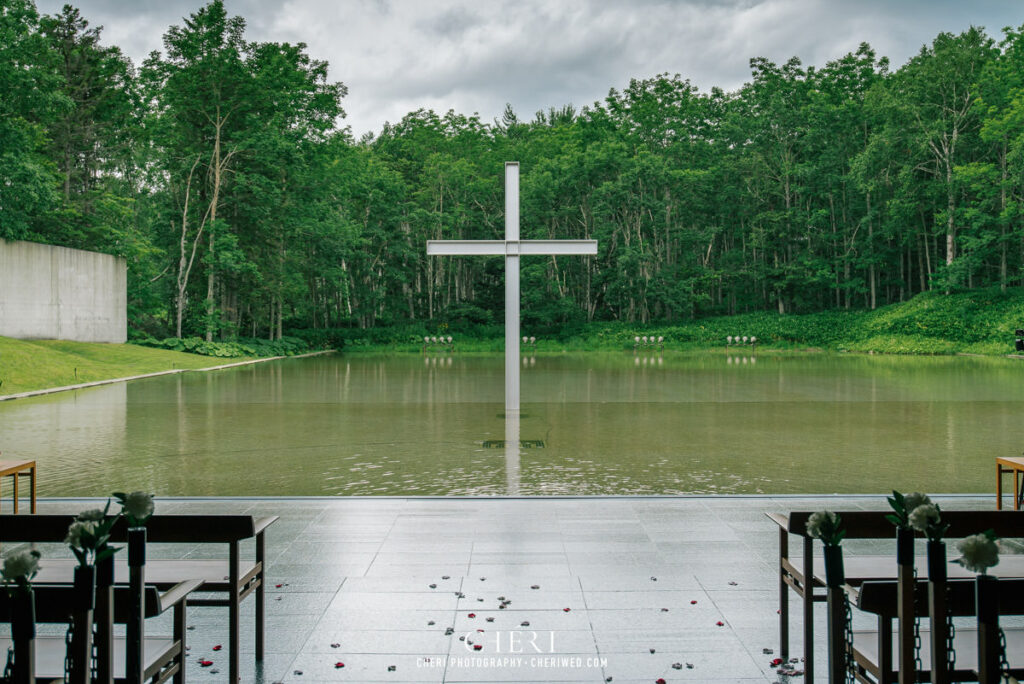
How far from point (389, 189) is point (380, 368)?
22.2 metres

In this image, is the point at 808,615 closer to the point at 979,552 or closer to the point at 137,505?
the point at 979,552

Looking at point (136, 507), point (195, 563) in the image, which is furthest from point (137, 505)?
point (195, 563)

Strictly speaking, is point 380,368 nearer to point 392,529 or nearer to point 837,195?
point 392,529

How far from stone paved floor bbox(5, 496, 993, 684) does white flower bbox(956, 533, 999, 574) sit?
1.28m

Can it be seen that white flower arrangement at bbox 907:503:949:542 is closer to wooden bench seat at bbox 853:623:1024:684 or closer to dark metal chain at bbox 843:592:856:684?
wooden bench seat at bbox 853:623:1024:684

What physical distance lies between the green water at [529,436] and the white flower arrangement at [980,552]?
5.04m

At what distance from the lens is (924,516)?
2.18 meters

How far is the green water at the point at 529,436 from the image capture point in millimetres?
7645

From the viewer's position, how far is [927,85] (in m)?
40.3

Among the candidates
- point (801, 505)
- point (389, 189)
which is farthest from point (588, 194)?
point (801, 505)

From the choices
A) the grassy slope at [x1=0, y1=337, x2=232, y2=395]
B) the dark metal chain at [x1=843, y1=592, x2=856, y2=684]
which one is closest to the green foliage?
the grassy slope at [x1=0, y1=337, x2=232, y2=395]

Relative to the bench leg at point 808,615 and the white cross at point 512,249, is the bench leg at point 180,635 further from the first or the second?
the white cross at point 512,249

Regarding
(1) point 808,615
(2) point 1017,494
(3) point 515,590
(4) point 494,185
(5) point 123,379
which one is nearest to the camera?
(1) point 808,615

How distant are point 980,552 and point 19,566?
8.65 feet
